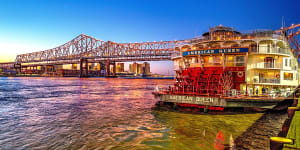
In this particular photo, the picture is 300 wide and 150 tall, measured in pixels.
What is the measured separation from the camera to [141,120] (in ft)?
43.9

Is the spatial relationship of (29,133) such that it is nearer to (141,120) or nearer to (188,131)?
(141,120)

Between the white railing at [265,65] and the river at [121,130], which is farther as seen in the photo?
the white railing at [265,65]

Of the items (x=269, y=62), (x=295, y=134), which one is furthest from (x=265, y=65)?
(x=295, y=134)

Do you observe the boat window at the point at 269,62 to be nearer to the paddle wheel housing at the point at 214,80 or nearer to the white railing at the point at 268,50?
the white railing at the point at 268,50

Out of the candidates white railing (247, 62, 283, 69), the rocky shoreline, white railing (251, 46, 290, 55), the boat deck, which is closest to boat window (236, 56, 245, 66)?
white railing (247, 62, 283, 69)

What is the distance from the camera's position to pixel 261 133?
10.5m

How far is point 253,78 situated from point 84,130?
1450 cm

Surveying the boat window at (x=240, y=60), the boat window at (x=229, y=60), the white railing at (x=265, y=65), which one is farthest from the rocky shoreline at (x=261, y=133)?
the boat window at (x=229, y=60)

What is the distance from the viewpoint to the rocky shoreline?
28.8 ft

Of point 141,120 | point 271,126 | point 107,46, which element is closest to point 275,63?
point 271,126

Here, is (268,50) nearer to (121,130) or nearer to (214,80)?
(214,80)

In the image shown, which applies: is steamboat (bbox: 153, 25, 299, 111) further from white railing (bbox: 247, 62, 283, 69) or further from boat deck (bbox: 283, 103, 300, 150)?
boat deck (bbox: 283, 103, 300, 150)

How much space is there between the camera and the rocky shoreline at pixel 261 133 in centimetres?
879

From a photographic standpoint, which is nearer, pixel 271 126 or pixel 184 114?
pixel 271 126
